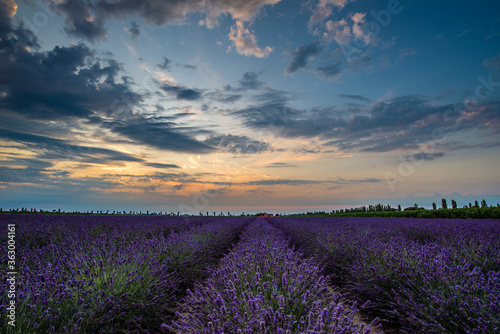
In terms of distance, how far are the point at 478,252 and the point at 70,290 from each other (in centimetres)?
544

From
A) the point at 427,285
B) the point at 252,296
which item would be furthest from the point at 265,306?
the point at 427,285

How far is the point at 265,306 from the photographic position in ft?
6.27

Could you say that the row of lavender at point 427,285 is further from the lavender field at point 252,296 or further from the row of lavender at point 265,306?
the row of lavender at point 265,306

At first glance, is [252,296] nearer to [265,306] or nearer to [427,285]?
[265,306]

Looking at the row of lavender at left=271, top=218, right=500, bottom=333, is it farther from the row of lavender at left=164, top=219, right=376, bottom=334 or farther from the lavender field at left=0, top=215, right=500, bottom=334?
the row of lavender at left=164, top=219, right=376, bottom=334

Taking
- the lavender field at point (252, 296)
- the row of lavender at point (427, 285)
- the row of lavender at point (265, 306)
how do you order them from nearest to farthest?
the row of lavender at point (265, 306) < the lavender field at point (252, 296) < the row of lavender at point (427, 285)

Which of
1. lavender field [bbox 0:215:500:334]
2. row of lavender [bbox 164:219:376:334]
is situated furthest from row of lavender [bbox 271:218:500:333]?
row of lavender [bbox 164:219:376:334]

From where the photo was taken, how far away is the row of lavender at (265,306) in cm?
168

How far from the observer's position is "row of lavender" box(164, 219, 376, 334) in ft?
5.50

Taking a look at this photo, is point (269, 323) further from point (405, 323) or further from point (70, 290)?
point (405, 323)

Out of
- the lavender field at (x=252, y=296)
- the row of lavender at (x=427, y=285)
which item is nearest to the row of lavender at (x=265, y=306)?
the lavender field at (x=252, y=296)

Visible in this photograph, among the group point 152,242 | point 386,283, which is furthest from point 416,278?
point 152,242

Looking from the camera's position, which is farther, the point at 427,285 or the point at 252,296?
the point at 427,285

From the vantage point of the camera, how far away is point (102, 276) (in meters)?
2.66
